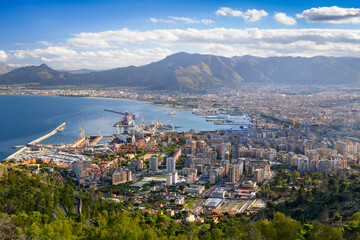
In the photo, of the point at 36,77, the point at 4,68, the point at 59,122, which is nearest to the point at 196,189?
the point at 59,122

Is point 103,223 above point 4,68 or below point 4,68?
below

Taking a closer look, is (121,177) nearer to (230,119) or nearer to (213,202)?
(213,202)

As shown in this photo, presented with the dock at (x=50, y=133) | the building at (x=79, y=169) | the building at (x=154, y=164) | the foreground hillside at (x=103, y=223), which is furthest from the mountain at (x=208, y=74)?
the foreground hillside at (x=103, y=223)

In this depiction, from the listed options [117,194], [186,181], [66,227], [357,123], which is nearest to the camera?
[66,227]

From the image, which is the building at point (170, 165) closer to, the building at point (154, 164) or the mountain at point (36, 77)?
the building at point (154, 164)

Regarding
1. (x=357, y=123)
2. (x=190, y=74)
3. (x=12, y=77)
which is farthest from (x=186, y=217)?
(x=12, y=77)

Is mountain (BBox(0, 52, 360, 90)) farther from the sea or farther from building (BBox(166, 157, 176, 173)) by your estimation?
building (BBox(166, 157, 176, 173))

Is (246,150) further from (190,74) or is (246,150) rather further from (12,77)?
(12,77)

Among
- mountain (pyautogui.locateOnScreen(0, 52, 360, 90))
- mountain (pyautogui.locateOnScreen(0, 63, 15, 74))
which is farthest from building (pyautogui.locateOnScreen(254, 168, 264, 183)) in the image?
mountain (pyautogui.locateOnScreen(0, 63, 15, 74))
